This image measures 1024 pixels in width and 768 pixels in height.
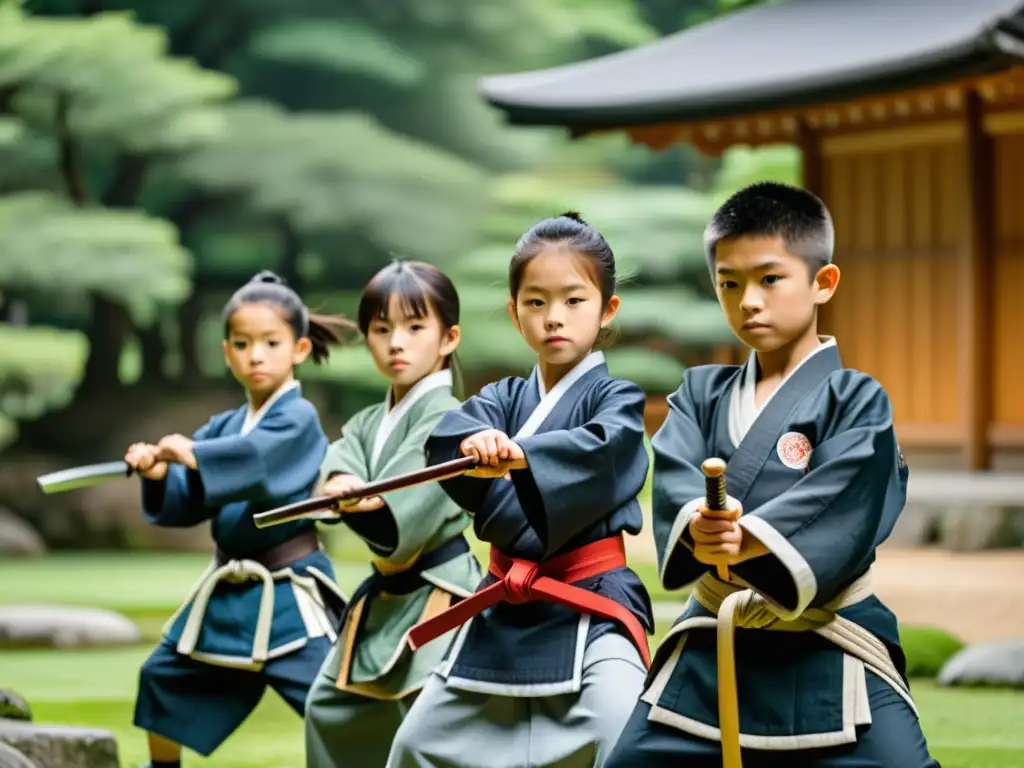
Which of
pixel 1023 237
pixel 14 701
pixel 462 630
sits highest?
pixel 1023 237

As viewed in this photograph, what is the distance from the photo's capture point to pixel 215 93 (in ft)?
43.4

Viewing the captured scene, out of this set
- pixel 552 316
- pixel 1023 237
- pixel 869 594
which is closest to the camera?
pixel 869 594

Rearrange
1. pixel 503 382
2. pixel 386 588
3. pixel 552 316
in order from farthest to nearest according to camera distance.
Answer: pixel 386 588 → pixel 503 382 → pixel 552 316

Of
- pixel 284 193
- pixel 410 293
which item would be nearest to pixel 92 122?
pixel 284 193

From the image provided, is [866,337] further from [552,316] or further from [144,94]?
[552,316]

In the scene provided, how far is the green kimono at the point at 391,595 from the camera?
3576 millimetres

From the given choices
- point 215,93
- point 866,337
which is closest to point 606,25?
point 215,93

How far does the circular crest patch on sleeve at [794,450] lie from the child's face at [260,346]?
2067 mm

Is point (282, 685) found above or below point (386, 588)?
below

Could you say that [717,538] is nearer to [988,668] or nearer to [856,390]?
[856,390]

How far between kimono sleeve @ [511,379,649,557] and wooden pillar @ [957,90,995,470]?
24.5ft

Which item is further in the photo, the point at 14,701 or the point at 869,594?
the point at 14,701

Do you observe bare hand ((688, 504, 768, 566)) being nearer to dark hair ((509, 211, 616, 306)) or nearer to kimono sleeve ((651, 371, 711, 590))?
kimono sleeve ((651, 371, 711, 590))

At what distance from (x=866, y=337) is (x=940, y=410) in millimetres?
778
